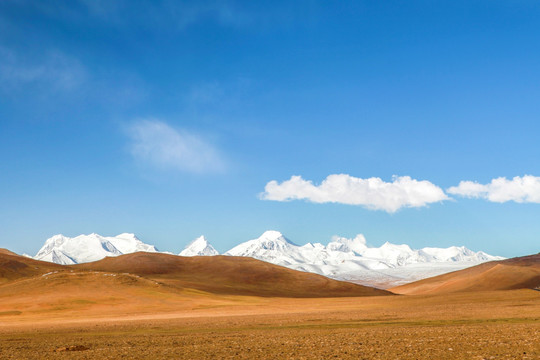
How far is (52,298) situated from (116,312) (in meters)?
19.6

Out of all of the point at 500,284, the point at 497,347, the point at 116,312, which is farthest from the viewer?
the point at 500,284

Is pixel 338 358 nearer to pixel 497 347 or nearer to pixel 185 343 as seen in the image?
pixel 497 347

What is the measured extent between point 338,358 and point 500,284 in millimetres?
169538

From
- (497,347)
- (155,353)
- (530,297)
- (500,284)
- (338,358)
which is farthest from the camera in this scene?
(500,284)

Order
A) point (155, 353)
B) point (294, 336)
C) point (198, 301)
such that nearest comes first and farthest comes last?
point (155, 353), point (294, 336), point (198, 301)

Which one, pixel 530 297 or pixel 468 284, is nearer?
pixel 530 297

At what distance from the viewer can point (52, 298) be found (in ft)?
325

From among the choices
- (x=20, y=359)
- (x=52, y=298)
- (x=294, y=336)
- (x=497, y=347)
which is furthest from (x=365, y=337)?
(x=52, y=298)

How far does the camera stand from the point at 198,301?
348 ft

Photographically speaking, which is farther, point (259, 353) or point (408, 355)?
point (259, 353)

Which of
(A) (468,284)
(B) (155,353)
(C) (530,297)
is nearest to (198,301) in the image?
(C) (530,297)

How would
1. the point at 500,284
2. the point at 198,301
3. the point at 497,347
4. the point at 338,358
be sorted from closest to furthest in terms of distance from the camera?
the point at 338,358 < the point at 497,347 < the point at 198,301 < the point at 500,284

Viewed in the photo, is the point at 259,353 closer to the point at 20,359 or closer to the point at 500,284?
the point at 20,359

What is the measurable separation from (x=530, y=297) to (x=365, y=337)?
245ft
